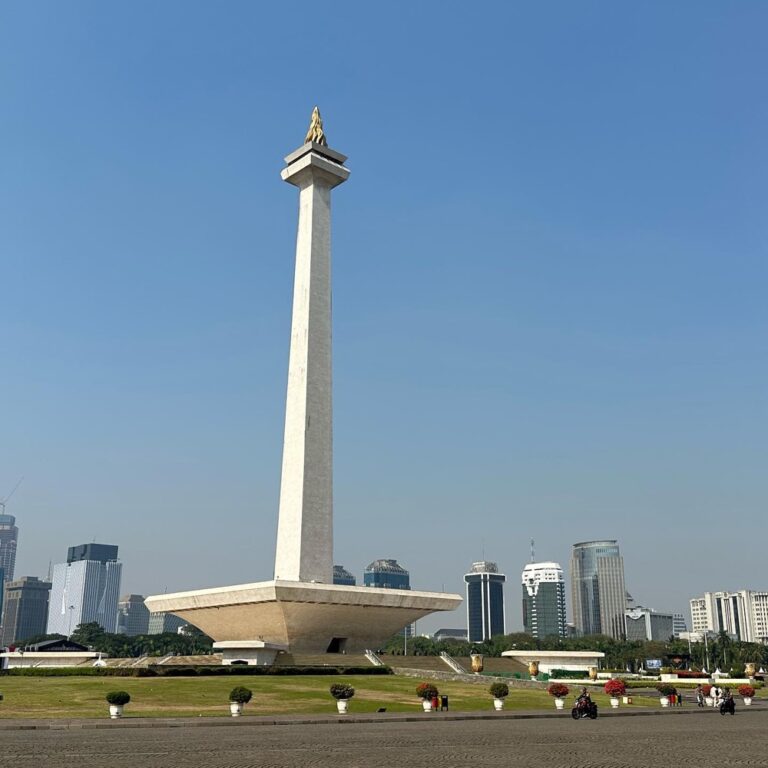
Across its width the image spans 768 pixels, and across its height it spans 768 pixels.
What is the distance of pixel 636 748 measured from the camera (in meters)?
18.2

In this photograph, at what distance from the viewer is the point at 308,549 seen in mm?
49000

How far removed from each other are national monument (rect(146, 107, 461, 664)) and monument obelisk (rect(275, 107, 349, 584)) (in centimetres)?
6

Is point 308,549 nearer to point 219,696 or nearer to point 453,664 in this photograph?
point 453,664

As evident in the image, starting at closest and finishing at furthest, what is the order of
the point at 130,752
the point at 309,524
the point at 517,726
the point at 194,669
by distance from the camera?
the point at 130,752 → the point at 517,726 → the point at 194,669 → the point at 309,524

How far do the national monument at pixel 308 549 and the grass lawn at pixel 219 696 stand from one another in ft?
30.6

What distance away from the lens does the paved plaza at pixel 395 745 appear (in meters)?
15.3

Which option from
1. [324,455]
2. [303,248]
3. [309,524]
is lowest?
[309,524]

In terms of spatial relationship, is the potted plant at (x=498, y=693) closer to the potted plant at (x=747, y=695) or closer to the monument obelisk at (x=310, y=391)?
the potted plant at (x=747, y=695)

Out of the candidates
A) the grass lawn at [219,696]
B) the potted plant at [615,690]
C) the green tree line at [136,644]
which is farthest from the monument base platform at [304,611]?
the green tree line at [136,644]

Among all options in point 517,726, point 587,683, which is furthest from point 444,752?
point 587,683

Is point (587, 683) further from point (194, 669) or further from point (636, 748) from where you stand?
point (636, 748)

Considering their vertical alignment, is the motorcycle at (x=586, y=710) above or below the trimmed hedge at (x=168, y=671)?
below

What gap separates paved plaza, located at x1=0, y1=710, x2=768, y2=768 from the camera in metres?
15.3

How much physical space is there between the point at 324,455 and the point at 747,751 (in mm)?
35283
